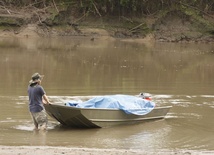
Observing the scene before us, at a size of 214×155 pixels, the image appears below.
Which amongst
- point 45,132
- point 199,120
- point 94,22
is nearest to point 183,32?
point 94,22

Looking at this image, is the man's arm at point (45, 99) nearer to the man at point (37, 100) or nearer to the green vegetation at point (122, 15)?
the man at point (37, 100)

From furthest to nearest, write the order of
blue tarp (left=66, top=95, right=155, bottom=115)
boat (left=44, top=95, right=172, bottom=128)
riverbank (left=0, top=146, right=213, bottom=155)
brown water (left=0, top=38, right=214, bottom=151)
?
blue tarp (left=66, top=95, right=155, bottom=115) < boat (left=44, top=95, right=172, bottom=128) < brown water (left=0, top=38, right=214, bottom=151) < riverbank (left=0, top=146, right=213, bottom=155)

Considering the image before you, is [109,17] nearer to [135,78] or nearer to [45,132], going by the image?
[135,78]

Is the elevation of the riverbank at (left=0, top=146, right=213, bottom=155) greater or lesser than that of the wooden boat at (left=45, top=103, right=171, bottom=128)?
lesser

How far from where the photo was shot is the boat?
38.9ft

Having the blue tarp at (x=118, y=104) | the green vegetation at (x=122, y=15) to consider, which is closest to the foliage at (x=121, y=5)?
the green vegetation at (x=122, y=15)

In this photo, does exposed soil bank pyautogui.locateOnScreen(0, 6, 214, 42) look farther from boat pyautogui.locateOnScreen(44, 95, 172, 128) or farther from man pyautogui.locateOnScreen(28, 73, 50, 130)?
man pyautogui.locateOnScreen(28, 73, 50, 130)

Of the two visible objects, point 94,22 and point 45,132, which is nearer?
point 45,132

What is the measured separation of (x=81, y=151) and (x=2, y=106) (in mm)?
5746

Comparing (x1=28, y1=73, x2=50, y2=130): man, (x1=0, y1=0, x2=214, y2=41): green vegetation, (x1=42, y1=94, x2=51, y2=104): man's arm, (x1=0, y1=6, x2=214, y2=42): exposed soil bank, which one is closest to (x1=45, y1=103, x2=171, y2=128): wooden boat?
(x1=42, y1=94, x2=51, y2=104): man's arm

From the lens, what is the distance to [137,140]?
11703 millimetres

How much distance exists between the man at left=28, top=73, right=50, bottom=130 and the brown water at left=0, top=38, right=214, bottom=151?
0.33 meters

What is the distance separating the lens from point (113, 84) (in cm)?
2048

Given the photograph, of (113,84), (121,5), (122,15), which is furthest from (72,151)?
(122,15)
